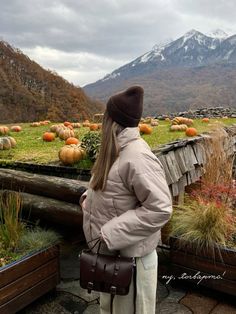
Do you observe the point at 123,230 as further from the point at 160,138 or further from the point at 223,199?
the point at 160,138

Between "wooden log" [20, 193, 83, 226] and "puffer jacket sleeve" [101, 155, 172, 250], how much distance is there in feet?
5.82

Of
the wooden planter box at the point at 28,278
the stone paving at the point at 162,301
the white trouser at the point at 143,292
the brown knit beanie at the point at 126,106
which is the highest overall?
the brown knit beanie at the point at 126,106

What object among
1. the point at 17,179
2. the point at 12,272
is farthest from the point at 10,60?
the point at 12,272

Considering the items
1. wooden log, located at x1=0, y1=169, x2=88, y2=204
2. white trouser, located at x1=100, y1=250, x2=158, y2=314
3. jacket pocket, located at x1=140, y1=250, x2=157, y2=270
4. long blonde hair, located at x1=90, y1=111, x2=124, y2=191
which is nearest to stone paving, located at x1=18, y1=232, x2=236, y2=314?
wooden log, located at x1=0, y1=169, x2=88, y2=204

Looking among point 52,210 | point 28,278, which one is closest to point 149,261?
point 28,278

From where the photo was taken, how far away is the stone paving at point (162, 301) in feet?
12.0

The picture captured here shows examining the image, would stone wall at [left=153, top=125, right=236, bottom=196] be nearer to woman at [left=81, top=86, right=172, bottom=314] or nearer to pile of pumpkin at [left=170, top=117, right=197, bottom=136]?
pile of pumpkin at [left=170, top=117, right=197, bottom=136]

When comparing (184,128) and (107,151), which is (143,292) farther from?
(184,128)

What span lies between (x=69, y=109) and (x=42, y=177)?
1746 centimetres

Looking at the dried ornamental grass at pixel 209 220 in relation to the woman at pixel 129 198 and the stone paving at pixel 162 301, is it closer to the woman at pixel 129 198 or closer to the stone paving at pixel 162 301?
the stone paving at pixel 162 301

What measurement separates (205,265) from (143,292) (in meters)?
1.40

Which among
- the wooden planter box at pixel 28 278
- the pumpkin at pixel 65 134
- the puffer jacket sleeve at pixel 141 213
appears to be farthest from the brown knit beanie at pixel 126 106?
the pumpkin at pixel 65 134

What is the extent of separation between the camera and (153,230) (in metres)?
2.43

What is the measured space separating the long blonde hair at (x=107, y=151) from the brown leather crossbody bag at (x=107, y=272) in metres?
0.44
